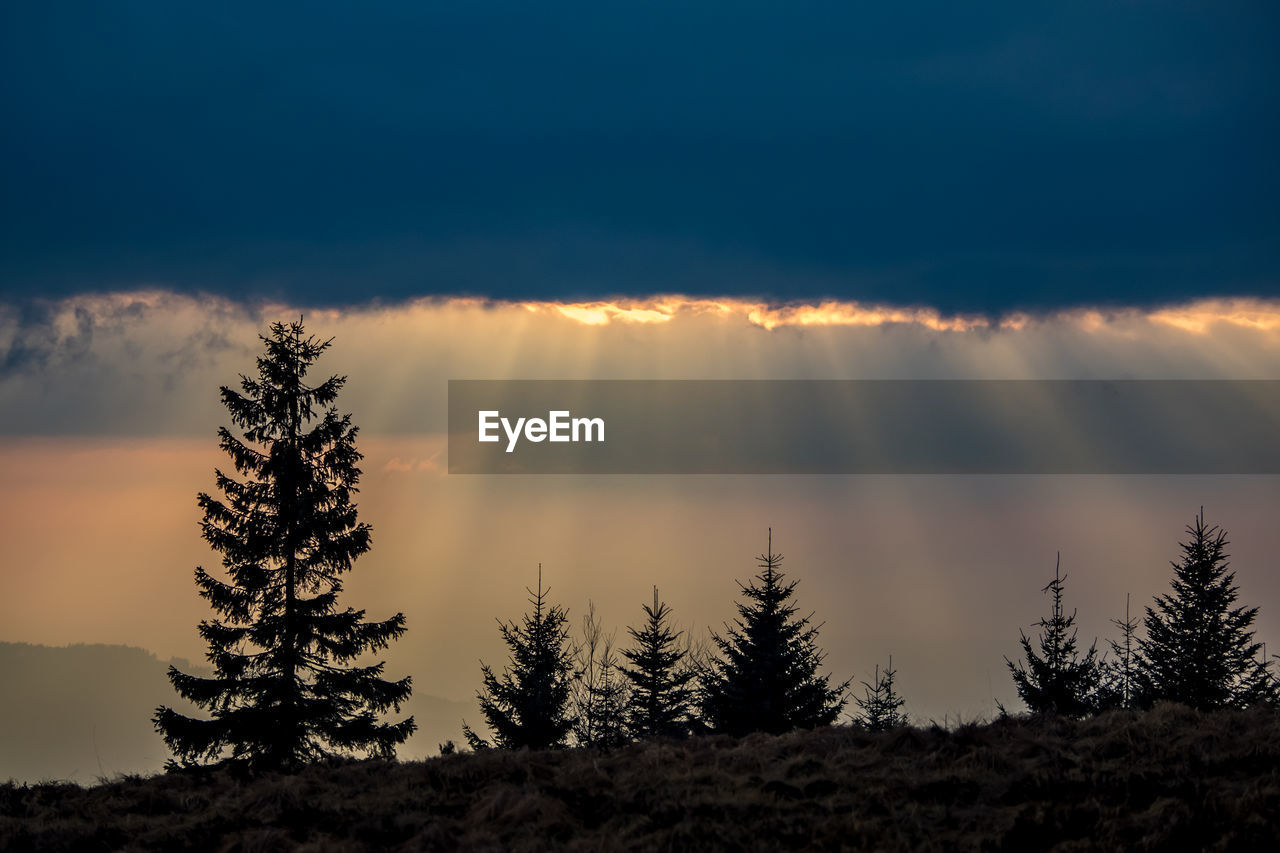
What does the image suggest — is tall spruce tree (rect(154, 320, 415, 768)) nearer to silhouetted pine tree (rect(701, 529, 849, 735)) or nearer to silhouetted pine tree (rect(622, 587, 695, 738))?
silhouetted pine tree (rect(701, 529, 849, 735))

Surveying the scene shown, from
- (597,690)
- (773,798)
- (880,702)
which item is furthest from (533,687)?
(773,798)

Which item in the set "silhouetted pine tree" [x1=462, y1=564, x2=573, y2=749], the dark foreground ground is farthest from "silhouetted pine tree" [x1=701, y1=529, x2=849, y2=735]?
the dark foreground ground

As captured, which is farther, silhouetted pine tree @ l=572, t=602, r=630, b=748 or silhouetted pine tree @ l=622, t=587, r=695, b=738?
silhouetted pine tree @ l=622, t=587, r=695, b=738

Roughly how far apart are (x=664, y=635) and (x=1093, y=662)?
18410mm

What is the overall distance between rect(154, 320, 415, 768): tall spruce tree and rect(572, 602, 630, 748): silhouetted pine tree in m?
10.5

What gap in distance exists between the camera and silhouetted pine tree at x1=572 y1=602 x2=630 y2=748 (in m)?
40.2

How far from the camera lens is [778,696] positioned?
30250 millimetres

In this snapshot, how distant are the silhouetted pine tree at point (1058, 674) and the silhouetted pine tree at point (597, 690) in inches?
569

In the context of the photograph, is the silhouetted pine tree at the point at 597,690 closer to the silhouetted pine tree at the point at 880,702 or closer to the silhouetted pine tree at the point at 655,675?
the silhouetted pine tree at the point at 655,675

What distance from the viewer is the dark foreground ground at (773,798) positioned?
1122 centimetres

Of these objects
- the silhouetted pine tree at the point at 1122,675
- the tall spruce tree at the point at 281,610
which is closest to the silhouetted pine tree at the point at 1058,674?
the silhouetted pine tree at the point at 1122,675

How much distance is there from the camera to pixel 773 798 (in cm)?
1252

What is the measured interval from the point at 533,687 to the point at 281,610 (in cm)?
1103

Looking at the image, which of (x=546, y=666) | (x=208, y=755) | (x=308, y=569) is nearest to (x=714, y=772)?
(x=308, y=569)
